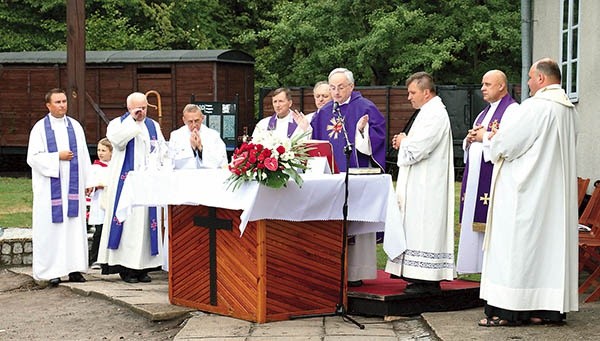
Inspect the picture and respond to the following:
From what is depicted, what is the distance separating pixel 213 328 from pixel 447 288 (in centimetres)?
202

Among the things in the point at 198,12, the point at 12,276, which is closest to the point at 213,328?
the point at 12,276

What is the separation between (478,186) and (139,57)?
1791 centimetres

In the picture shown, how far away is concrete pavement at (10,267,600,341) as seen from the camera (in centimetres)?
791

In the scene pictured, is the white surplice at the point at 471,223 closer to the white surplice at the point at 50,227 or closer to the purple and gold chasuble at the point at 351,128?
the purple and gold chasuble at the point at 351,128

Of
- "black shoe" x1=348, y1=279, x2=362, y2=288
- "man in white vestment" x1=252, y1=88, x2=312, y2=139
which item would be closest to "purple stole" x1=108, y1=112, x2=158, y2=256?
"man in white vestment" x1=252, y1=88, x2=312, y2=139

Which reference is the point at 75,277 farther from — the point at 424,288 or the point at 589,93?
the point at 589,93

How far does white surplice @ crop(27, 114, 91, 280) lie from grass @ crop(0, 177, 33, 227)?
467 cm

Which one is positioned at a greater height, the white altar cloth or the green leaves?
the green leaves

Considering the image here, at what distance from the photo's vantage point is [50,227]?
1116cm

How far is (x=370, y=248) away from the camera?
9516 millimetres

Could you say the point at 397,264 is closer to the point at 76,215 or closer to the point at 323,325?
the point at 323,325

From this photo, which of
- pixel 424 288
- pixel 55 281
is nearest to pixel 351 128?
pixel 424 288

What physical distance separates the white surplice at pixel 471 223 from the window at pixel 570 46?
11.6 ft

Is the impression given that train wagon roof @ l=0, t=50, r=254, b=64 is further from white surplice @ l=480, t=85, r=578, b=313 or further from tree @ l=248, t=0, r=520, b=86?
white surplice @ l=480, t=85, r=578, b=313
